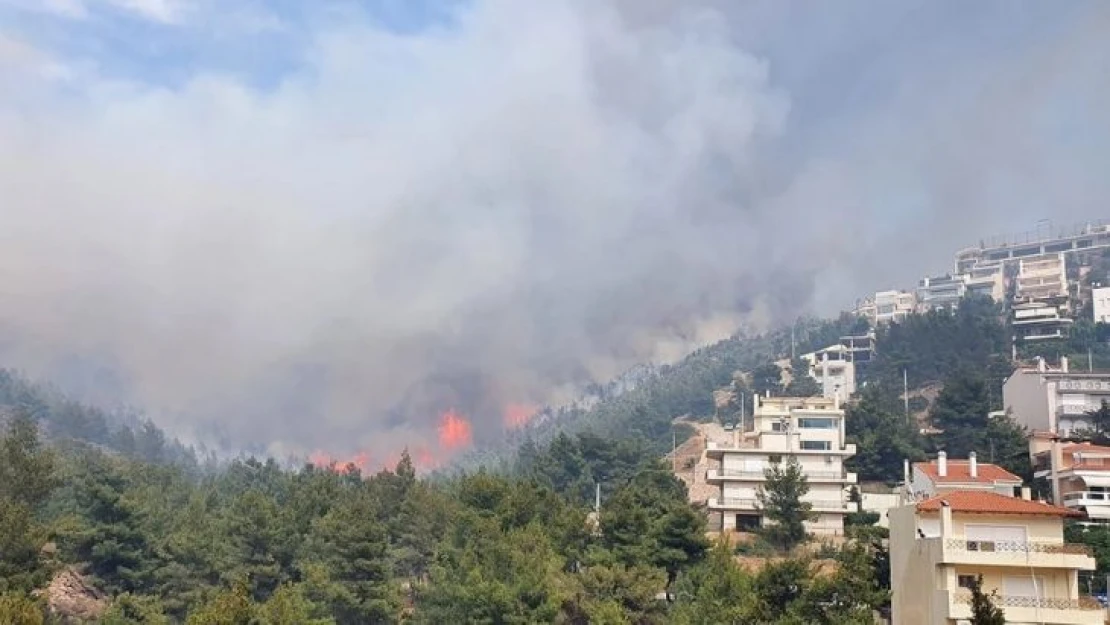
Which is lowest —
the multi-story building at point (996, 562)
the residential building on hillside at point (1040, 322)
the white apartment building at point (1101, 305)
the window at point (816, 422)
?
the multi-story building at point (996, 562)

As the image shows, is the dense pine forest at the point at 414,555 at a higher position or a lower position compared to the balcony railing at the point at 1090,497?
lower

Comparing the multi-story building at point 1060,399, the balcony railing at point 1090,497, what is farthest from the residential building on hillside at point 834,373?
the balcony railing at point 1090,497

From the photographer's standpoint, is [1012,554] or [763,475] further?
[763,475]

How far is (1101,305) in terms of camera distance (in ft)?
349

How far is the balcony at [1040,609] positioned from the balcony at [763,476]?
30356 mm

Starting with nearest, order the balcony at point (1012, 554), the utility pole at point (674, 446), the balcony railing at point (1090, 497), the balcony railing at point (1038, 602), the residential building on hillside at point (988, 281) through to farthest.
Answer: the balcony railing at point (1038, 602) < the balcony at point (1012, 554) < the balcony railing at point (1090, 497) < the utility pole at point (674, 446) < the residential building on hillside at point (988, 281)

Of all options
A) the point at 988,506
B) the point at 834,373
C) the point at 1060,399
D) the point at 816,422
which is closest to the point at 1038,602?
the point at 988,506

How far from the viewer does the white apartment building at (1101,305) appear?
10550cm

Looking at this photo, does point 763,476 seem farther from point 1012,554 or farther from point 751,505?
point 1012,554

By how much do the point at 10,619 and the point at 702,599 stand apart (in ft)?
62.6

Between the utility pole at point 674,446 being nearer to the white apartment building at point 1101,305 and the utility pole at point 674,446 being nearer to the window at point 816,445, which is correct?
the window at point 816,445

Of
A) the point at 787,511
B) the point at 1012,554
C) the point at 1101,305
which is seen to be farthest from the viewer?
the point at 1101,305

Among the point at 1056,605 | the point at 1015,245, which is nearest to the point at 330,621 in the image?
the point at 1056,605

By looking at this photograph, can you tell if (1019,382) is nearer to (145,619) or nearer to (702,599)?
(702,599)
